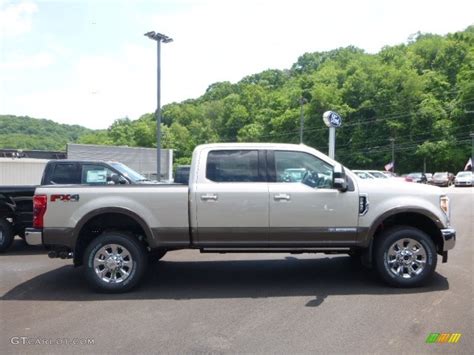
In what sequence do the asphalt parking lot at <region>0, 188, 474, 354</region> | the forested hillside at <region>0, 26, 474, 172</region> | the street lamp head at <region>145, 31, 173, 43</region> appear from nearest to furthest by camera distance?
1. the asphalt parking lot at <region>0, 188, 474, 354</region>
2. the street lamp head at <region>145, 31, 173, 43</region>
3. the forested hillside at <region>0, 26, 474, 172</region>

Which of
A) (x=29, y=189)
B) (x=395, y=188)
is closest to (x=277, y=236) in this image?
(x=395, y=188)

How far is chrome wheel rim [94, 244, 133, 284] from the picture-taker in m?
7.01

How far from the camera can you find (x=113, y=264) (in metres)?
7.04

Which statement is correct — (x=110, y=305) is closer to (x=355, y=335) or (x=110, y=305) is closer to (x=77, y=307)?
(x=77, y=307)

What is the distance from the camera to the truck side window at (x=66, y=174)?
10.7 meters

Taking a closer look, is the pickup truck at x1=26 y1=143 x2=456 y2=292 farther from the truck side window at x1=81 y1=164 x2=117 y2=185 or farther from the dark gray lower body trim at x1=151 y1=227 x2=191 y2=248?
the truck side window at x1=81 y1=164 x2=117 y2=185

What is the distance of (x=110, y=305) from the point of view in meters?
6.46

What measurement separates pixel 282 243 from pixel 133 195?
216cm

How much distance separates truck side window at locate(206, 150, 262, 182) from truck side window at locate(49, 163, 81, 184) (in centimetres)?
456

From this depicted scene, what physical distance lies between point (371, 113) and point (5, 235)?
77.3 metres

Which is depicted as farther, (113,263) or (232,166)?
(232,166)

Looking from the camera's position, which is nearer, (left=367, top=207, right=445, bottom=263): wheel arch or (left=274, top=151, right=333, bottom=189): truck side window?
(left=367, top=207, right=445, bottom=263): wheel arch

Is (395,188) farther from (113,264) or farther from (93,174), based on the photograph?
(93,174)

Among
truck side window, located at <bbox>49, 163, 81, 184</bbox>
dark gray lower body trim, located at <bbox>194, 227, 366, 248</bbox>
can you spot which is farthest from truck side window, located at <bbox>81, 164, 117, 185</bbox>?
dark gray lower body trim, located at <bbox>194, 227, 366, 248</bbox>
